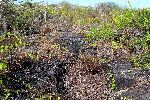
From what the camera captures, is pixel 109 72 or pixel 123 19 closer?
pixel 109 72

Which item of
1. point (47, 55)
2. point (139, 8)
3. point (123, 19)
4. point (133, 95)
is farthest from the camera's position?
point (139, 8)

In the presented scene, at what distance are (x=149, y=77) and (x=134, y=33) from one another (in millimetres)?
3955

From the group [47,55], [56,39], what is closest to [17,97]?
[47,55]

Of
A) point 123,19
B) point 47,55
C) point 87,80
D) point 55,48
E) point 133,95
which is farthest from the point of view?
point 123,19

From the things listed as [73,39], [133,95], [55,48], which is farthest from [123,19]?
[133,95]

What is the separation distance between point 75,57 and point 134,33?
3.20m

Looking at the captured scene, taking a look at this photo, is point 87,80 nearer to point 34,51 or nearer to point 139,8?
point 34,51

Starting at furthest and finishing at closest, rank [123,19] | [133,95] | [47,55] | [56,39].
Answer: [123,19] → [56,39] → [47,55] → [133,95]

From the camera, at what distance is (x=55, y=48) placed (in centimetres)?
991

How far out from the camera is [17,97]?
26.3 ft

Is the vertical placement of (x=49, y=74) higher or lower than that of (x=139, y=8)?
lower

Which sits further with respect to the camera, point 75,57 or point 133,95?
point 75,57

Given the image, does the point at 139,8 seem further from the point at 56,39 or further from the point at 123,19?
the point at 56,39

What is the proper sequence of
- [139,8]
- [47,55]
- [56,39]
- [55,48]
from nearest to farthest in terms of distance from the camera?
1. [47,55]
2. [55,48]
3. [56,39]
4. [139,8]
